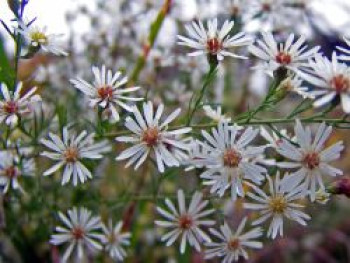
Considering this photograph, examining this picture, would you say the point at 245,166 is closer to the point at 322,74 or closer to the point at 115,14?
the point at 322,74

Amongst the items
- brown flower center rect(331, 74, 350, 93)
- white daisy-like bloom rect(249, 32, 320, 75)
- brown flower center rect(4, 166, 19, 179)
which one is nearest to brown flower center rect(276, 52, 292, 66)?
white daisy-like bloom rect(249, 32, 320, 75)

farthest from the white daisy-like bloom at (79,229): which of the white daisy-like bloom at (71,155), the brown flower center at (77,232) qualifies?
the white daisy-like bloom at (71,155)

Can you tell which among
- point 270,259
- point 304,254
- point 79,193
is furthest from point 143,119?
point 304,254

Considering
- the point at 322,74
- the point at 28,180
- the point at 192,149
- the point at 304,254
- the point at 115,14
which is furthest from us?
the point at 304,254

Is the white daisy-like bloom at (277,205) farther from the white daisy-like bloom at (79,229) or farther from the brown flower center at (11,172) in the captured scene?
the brown flower center at (11,172)

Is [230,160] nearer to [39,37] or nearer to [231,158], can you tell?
[231,158]

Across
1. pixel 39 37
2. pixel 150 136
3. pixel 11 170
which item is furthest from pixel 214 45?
pixel 11 170

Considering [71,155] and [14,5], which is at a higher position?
[14,5]
